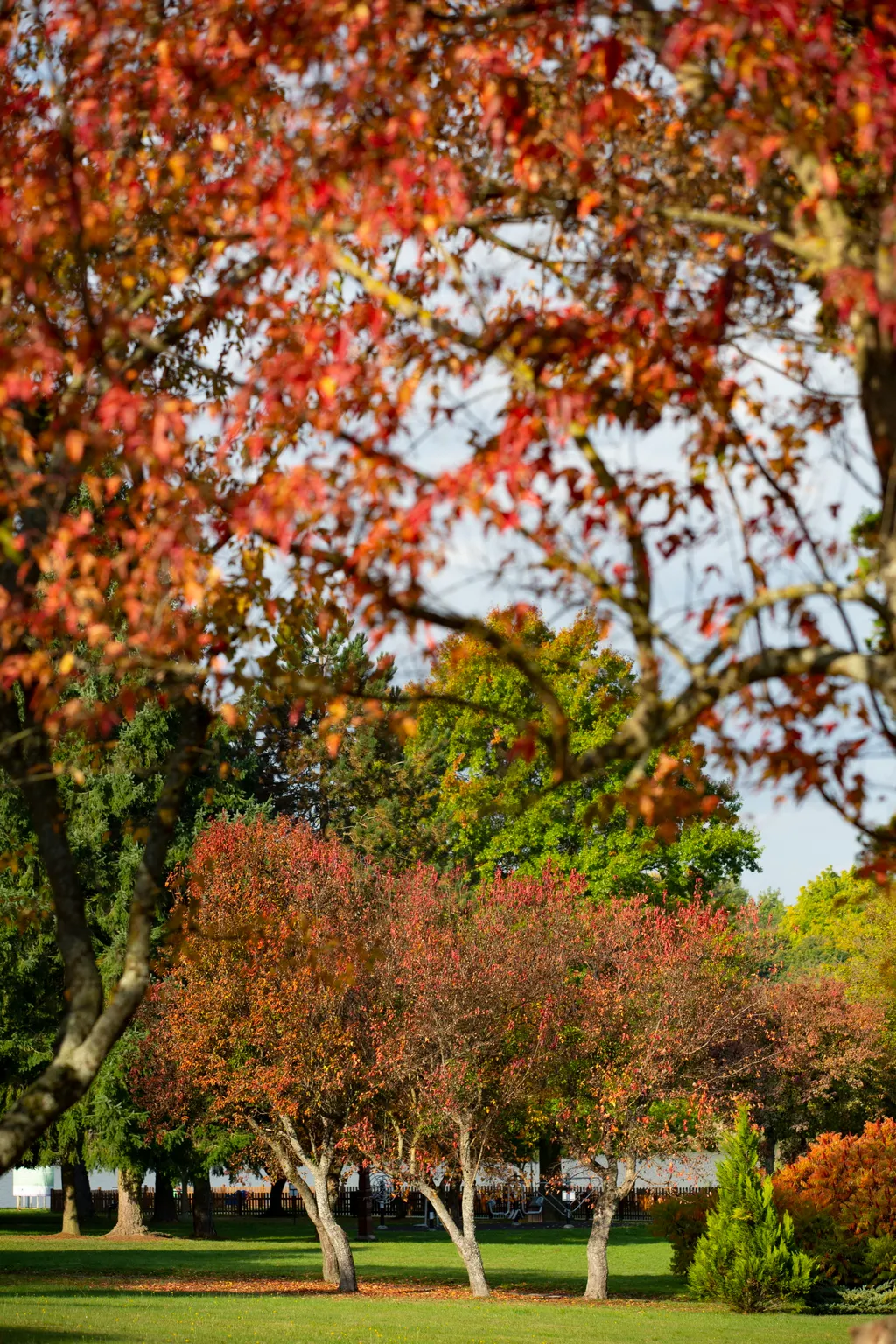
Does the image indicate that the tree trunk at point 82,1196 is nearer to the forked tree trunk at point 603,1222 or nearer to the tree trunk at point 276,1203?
the tree trunk at point 276,1203

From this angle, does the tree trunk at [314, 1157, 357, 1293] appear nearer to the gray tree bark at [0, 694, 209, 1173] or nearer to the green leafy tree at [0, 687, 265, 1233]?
the green leafy tree at [0, 687, 265, 1233]

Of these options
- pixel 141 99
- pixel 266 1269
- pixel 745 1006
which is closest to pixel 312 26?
pixel 141 99

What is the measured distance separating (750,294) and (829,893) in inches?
2380

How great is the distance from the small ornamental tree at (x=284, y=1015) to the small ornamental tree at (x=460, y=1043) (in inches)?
24.4

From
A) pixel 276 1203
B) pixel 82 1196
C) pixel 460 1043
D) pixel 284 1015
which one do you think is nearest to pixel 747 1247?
pixel 460 1043

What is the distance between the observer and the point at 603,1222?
24.0m

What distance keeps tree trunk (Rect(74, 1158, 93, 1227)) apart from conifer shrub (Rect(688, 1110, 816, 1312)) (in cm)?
2183

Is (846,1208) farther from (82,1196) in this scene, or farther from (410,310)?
(82,1196)

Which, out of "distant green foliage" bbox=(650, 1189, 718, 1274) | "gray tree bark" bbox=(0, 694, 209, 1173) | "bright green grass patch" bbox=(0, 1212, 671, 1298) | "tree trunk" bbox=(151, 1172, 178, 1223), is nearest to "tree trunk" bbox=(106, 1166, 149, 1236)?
"bright green grass patch" bbox=(0, 1212, 671, 1298)

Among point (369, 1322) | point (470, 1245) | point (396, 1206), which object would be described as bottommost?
point (396, 1206)

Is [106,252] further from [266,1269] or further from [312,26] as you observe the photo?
[266,1269]

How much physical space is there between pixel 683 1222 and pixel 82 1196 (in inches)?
→ 863

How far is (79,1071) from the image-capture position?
6.02m

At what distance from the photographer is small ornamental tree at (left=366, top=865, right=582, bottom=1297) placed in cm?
2289
